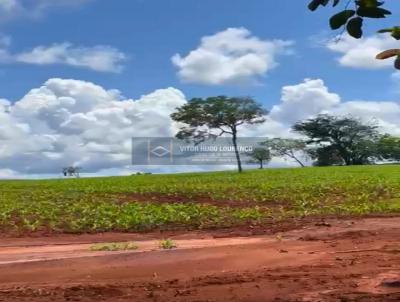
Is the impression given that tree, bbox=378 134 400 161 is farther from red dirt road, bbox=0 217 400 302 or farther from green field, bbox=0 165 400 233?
red dirt road, bbox=0 217 400 302

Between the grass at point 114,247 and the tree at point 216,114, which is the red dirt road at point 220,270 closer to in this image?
the grass at point 114,247

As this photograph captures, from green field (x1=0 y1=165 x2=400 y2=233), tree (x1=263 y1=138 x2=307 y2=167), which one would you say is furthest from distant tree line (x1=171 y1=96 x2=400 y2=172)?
green field (x1=0 y1=165 x2=400 y2=233)

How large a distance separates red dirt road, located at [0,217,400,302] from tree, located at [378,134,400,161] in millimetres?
58912

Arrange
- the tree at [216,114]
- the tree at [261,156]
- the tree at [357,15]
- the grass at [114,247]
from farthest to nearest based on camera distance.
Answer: the tree at [261,156] < the tree at [216,114] < the grass at [114,247] < the tree at [357,15]

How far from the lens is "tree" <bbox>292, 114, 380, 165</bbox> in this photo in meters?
67.1

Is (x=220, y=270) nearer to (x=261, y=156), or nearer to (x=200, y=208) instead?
(x=200, y=208)

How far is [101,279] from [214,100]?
4182 cm

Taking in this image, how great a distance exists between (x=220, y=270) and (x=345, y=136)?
61872mm

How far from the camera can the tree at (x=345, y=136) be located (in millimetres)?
67062

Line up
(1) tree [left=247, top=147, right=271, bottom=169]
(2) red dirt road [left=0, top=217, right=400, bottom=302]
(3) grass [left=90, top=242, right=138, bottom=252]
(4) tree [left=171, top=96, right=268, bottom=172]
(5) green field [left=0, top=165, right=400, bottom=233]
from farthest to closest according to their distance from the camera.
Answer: (1) tree [left=247, top=147, right=271, bottom=169]
(4) tree [left=171, top=96, right=268, bottom=172]
(5) green field [left=0, top=165, right=400, bottom=233]
(3) grass [left=90, top=242, right=138, bottom=252]
(2) red dirt road [left=0, top=217, right=400, bottom=302]

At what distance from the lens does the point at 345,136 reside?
67.8 m

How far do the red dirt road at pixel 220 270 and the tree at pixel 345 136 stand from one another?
185 ft

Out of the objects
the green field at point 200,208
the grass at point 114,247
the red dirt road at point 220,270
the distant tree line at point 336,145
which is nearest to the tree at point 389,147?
the distant tree line at point 336,145

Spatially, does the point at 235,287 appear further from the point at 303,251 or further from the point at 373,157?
the point at 373,157
